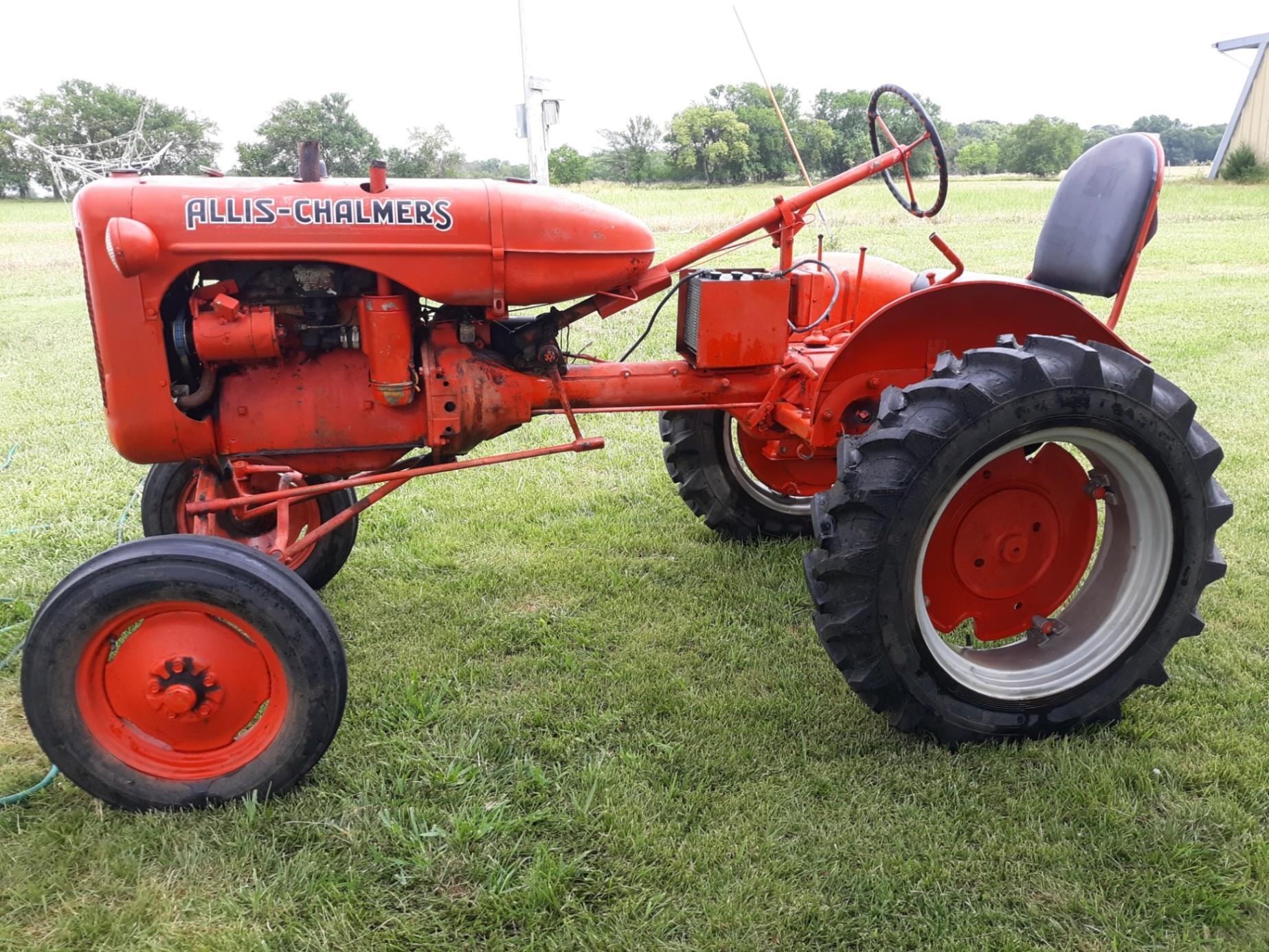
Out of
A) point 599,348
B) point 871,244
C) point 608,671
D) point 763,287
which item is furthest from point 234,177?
point 871,244

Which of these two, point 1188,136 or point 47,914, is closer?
point 47,914

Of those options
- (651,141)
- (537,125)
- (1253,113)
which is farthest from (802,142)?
(1253,113)

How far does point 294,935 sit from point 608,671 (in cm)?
120

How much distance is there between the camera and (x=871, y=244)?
40.4ft

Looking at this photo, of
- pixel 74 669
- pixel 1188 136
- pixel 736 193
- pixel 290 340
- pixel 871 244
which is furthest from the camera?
pixel 1188 136

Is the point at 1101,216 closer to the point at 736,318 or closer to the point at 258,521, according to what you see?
the point at 736,318

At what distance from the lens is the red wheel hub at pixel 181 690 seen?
7.14ft

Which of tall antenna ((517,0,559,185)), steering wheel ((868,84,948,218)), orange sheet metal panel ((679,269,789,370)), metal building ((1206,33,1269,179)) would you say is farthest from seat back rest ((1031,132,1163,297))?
metal building ((1206,33,1269,179))

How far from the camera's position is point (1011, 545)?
2.54 meters

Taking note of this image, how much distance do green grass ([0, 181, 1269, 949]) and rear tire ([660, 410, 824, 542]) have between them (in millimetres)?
119

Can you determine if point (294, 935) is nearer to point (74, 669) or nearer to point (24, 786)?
point (74, 669)

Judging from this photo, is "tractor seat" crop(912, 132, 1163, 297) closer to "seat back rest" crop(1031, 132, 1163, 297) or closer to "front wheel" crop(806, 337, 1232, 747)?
"seat back rest" crop(1031, 132, 1163, 297)

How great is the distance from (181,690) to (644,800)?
1142 millimetres

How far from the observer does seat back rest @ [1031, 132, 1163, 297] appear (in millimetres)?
2701
